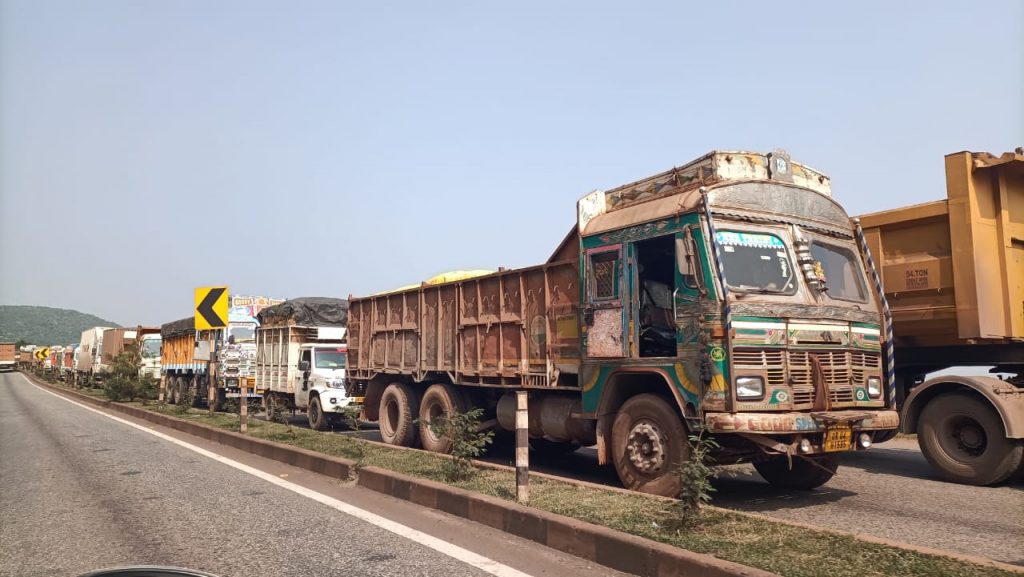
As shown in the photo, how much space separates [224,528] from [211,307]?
8.72 meters

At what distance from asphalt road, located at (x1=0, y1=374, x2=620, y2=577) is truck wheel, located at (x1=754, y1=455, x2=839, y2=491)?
143 inches

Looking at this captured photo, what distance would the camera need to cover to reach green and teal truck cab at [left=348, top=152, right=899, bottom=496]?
646cm

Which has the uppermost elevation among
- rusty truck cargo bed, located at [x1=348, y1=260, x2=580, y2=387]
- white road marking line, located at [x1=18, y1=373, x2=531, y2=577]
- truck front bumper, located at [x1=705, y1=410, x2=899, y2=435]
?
rusty truck cargo bed, located at [x1=348, y1=260, x2=580, y2=387]

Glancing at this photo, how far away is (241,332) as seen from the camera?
23.8 metres

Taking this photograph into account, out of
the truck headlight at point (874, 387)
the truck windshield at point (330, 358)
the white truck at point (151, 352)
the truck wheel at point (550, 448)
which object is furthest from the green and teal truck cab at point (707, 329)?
the white truck at point (151, 352)

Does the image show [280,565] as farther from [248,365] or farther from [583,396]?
[248,365]

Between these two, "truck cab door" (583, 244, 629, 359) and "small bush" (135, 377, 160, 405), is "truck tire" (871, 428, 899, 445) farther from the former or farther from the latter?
"small bush" (135, 377, 160, 405)

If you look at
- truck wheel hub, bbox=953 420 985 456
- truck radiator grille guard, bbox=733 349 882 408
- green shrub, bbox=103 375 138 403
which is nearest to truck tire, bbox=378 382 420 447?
truck radiator grille guard, bbox=733 349 882 408

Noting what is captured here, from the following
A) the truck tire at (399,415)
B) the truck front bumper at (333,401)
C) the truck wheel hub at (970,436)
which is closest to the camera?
the truck wheel hub at (970,436)

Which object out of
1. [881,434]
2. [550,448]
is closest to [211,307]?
[550,448]

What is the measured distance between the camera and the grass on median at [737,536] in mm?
4082

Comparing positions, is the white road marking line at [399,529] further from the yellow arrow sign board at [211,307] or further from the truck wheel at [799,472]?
the yellow arrow sign board at [211,307]

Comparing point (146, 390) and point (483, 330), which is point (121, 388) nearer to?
point (146, 390)

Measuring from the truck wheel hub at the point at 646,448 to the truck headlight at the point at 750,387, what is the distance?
1.02m
